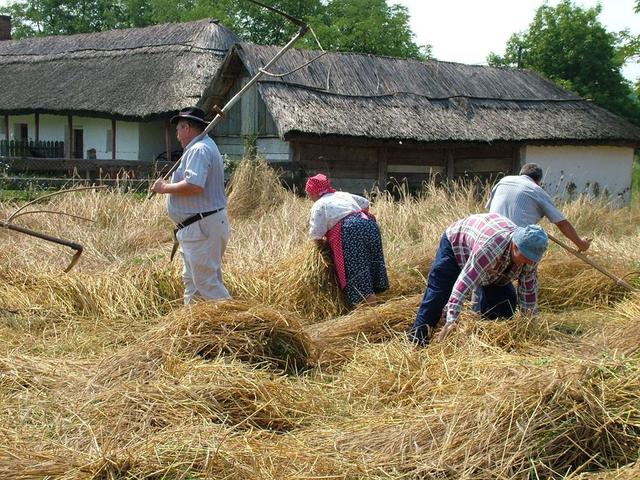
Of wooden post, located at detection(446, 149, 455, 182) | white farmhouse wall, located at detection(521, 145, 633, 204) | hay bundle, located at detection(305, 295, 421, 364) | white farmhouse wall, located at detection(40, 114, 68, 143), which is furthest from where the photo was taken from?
white farmhouse wall, located at detection(40, 114, 68, 143)

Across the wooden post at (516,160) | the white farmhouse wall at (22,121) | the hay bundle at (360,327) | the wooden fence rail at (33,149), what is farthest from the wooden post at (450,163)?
the hay bundle at (360,327)

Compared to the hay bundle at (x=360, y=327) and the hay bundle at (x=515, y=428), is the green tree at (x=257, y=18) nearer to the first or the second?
the hay bundle at (x=360, y=327)

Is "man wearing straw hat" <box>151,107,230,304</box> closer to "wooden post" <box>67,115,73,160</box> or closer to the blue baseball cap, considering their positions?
the blue baseball cap

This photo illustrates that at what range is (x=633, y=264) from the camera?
748 cm

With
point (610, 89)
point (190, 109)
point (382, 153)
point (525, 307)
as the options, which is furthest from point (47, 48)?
point (525, 307)

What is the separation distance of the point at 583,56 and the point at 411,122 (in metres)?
14.5

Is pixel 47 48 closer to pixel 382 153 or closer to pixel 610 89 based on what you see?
pixel 382 153

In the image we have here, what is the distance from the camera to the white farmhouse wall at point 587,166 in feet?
64.9

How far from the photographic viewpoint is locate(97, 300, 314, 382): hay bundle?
4.47 m

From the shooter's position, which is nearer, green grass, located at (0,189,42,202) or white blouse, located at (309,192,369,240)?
white blouse, located at (309,192,369,240)

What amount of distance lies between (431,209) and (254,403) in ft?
20.3

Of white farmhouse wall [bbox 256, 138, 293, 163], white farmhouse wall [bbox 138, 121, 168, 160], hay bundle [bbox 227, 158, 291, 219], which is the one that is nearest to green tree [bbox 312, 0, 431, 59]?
white farmhouse wall [bbox 138, 121, 168, 160]

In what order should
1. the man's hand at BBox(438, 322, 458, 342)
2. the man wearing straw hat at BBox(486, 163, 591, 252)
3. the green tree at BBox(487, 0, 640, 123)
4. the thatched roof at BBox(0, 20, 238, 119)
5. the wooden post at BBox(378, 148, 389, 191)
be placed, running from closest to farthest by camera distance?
the man's hand at BBox(438, 322, 458, 342) < the man wearing straw hat at BBox(486, 163, 591, 252) < the wooden post at BBox(378, 148, 389, 191) < the thatched roof at BBox(0, 20, 238, 119) < the green tree at BBox(487, 0, 640, 123)

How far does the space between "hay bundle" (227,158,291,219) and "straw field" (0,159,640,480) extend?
11.3ft
